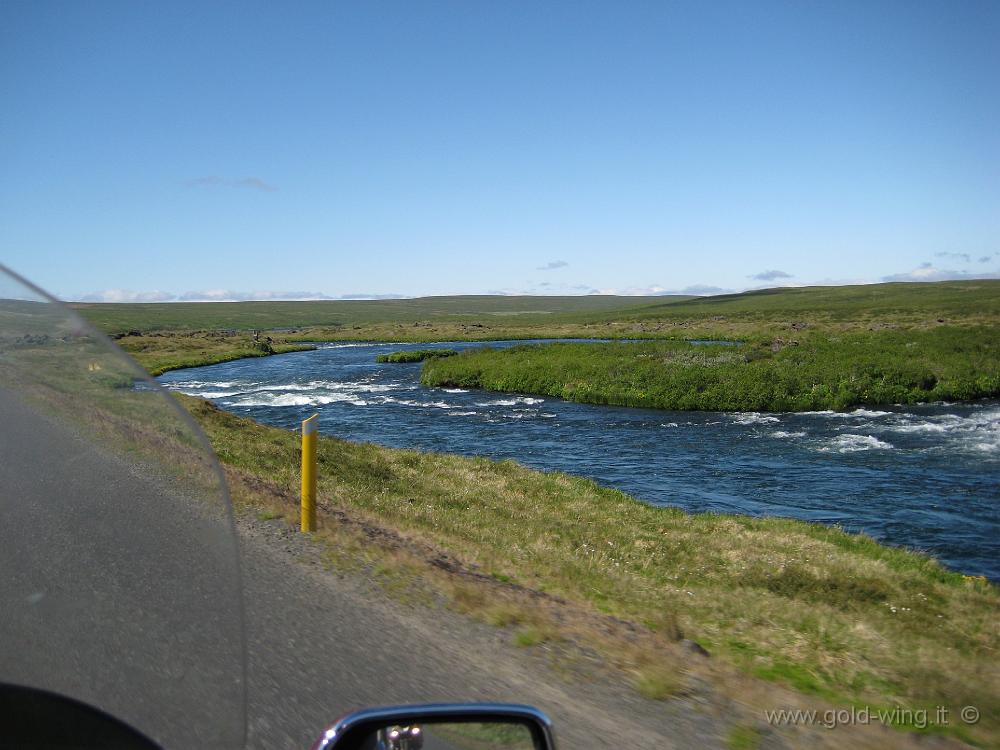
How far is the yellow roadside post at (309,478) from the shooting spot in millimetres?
7930

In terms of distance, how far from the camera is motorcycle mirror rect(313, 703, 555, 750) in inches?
81.6

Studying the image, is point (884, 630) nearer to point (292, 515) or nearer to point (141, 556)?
point (292, 515)

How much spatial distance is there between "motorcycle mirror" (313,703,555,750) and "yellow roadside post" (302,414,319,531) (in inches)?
231

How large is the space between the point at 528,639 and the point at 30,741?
4.23m

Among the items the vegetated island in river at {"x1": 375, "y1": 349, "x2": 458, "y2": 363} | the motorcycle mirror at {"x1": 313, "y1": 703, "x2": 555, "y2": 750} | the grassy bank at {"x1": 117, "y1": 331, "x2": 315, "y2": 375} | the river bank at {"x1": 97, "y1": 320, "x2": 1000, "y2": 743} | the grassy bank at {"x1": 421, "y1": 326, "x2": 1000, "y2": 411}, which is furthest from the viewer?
the grassy bank at {"x1": 117, "y1": 331, "x2": 315, "y2": 375}

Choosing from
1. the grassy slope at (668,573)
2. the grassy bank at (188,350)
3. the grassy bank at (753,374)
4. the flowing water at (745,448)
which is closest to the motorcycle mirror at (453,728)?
the grassy slope at (668,573)

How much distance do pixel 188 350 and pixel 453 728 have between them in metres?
70.5

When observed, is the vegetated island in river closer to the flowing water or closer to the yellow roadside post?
the flowing water

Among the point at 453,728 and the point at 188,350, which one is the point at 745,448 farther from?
the point at 188,350

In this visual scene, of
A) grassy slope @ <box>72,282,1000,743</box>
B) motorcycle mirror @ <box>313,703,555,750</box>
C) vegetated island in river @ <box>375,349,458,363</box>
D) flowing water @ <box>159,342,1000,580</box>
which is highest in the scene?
motorcycle mirror @ <box>313,703,555,750</box>

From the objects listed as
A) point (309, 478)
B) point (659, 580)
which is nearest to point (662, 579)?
point (659, 580)

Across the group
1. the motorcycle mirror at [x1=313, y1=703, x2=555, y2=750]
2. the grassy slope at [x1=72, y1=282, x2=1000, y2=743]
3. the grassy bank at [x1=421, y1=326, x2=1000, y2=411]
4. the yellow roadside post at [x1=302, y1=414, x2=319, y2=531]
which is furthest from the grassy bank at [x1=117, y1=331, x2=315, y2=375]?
the motorcycle mirror at [x1=313, y1=703, x2=555, y2=750]

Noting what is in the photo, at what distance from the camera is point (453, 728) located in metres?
2.30

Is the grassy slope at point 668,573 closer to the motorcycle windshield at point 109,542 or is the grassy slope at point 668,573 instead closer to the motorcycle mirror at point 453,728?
the motorcycle mirror at point 453,728
